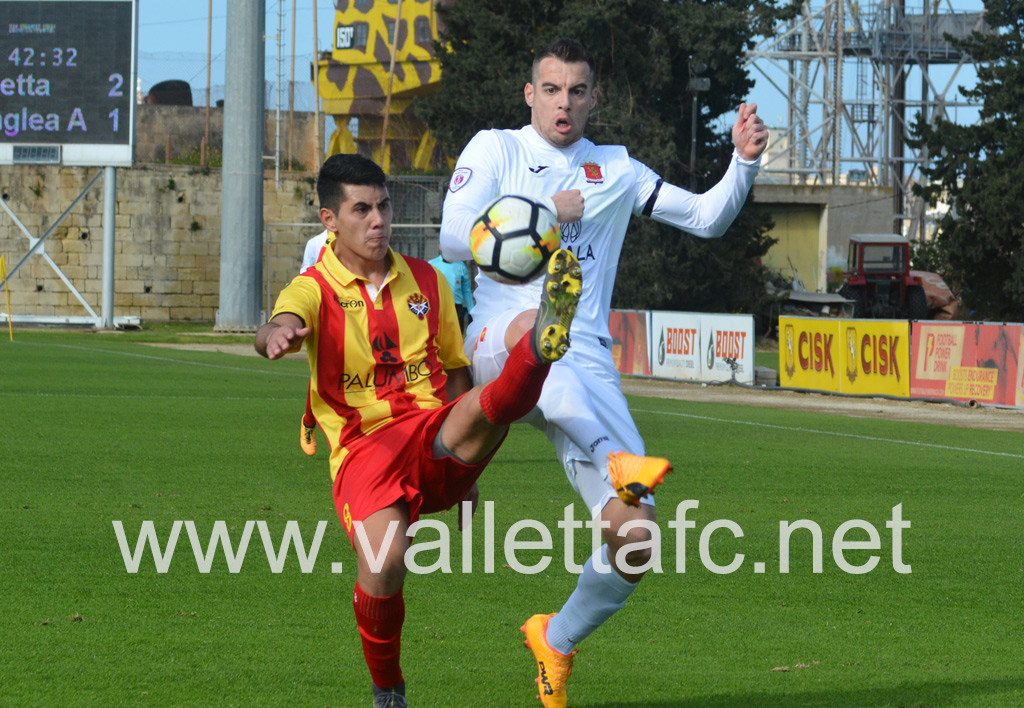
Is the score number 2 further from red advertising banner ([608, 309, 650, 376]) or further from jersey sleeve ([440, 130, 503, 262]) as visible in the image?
jersey sleeve ([440, 130, 503, 262])

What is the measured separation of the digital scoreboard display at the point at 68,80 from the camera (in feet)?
91.4

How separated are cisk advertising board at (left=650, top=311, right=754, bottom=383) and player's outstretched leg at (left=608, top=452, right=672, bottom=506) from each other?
17.6 m

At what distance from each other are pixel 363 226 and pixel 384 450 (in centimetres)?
78

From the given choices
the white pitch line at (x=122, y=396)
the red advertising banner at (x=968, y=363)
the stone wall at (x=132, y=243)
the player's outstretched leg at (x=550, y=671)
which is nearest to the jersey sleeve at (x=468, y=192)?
the player's outstretched leg at (x=550, y=671)

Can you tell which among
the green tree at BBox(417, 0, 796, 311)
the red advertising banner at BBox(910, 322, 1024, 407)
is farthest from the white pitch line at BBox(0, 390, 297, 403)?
the green tree at BBox(417, 0, 796, 311)

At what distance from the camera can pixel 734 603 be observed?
5.85 metres

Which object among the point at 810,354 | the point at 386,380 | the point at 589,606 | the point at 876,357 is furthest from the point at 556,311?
the point at 810,354

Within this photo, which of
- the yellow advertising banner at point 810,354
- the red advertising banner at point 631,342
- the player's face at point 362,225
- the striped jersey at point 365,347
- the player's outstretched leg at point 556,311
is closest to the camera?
the player's outstretched leg at point 556,311

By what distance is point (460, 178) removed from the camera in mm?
4637

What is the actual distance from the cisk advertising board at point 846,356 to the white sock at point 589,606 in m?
15.4

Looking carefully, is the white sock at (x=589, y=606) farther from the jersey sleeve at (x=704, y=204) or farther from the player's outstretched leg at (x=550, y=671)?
the jersey sleeve at (x=704, y=204)

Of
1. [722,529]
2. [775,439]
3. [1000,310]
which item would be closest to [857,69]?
[1000,310]

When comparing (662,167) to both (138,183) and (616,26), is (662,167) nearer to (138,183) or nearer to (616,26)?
(616,26)

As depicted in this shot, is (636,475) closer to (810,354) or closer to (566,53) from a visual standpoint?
(566,53)
